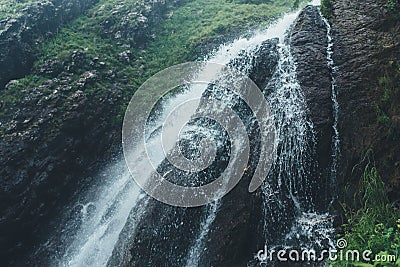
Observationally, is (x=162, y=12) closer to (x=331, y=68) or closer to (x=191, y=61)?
(x=191, y=61)

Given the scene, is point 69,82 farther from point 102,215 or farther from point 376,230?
point 376,230

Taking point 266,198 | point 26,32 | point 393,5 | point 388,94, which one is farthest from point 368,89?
point 26,32

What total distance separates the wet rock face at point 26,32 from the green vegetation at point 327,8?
23.5 feet

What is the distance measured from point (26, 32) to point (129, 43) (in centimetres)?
290

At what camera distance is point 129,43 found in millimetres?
10602

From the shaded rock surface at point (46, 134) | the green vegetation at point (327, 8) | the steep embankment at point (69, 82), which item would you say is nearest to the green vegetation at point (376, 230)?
the green vegetation at point (327, 8)

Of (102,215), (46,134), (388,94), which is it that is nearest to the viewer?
(388,94)

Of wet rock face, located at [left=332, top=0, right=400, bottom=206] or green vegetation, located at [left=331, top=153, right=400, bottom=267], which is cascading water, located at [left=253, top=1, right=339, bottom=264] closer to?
wet rock face, located at [left=332, top=0, right=400, bottom=206]

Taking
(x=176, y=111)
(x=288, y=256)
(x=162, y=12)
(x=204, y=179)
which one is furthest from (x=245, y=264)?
(x=162, y=12)

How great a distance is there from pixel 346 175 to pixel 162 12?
9.83m

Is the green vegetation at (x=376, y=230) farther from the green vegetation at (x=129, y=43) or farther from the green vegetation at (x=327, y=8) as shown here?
the green vegetation at (x=129, y=43)

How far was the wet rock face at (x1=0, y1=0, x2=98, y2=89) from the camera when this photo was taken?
832 centimetres

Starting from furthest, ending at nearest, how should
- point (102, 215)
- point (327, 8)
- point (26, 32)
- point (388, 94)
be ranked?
point (26, 32) → point (102, 215) → point (327, 8) → point (388, 94)

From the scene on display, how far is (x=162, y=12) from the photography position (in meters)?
12.6
